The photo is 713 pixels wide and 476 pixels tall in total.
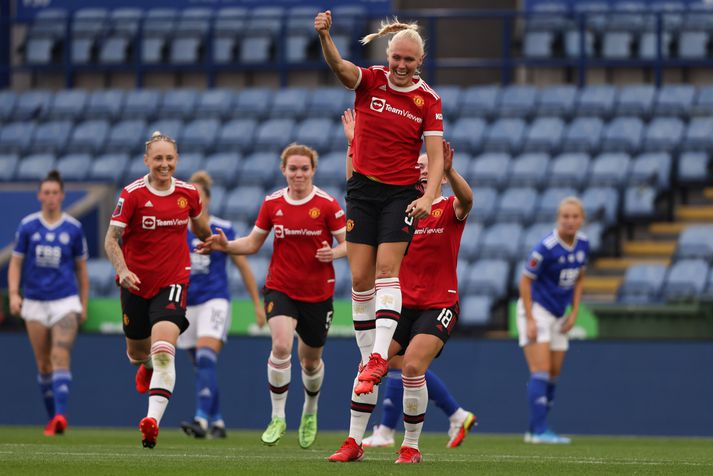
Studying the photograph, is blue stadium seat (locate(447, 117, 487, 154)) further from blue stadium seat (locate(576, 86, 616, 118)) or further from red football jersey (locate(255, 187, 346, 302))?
red football jersey (locate(255, 187, 346, 302))

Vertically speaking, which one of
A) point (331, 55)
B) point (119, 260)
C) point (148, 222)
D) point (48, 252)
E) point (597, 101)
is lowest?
point (48, 252)

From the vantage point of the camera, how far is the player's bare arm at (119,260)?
30.9 feet

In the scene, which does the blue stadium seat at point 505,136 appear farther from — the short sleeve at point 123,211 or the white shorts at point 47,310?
the short sleeve at point 123,211

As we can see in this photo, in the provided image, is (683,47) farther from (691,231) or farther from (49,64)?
(49,64)

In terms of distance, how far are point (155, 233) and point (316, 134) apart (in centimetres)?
1174

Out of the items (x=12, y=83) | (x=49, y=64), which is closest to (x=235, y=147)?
(x=49, y=64)

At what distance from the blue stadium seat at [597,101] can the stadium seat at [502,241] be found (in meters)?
3.47

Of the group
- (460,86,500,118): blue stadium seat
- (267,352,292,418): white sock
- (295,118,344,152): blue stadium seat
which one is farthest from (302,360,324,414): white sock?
(460,86,500,118): blue stadium seat

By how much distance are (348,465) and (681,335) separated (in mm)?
8090


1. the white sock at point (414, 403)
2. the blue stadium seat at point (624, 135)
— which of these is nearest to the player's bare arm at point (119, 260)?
the white sock at point (414, 403)

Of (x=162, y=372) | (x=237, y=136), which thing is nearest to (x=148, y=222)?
(x=162, y=372)

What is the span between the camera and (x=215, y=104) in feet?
76.8

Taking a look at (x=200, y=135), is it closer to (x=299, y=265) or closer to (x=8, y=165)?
(x=8, y=165)

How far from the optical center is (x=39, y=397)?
1644cm
